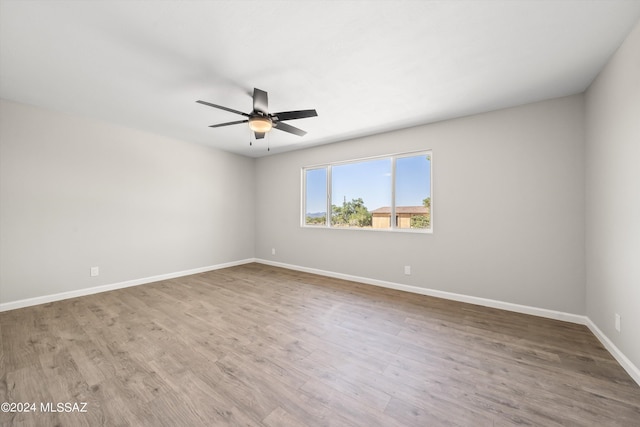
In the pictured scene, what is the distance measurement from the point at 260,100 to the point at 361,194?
256 centimetres

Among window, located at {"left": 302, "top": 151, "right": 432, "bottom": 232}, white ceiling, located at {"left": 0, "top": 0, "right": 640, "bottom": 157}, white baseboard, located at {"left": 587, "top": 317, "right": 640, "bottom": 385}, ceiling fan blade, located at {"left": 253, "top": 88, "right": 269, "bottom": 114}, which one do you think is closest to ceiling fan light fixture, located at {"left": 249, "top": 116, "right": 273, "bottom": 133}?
ceiling fan blade, located at {"left": 253, "top": 88, "right": 269, "bottom": 114}

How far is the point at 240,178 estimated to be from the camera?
5.55 meters

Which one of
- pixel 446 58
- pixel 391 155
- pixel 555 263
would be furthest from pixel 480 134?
pixel 555 263

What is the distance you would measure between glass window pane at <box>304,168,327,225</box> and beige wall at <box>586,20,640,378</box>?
143 inches

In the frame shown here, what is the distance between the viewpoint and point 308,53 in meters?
2.03

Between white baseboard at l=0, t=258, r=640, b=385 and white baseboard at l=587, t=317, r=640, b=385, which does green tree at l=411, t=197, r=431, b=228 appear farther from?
white baseboard at l=587, t=317, r=640, b=385

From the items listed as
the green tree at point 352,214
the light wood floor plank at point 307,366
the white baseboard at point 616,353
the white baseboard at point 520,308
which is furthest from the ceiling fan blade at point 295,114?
the white baseboard at point 616,353

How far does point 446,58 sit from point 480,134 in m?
1.53

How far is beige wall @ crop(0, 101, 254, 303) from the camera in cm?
297

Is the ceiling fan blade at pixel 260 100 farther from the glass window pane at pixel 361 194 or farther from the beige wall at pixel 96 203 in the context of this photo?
the beige wall at pixel 96 203

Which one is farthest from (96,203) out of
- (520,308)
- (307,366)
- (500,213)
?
(520,308)

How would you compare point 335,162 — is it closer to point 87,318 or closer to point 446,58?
point 446,58

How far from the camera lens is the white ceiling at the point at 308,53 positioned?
161 centimetres

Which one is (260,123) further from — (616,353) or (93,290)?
(616,353)
